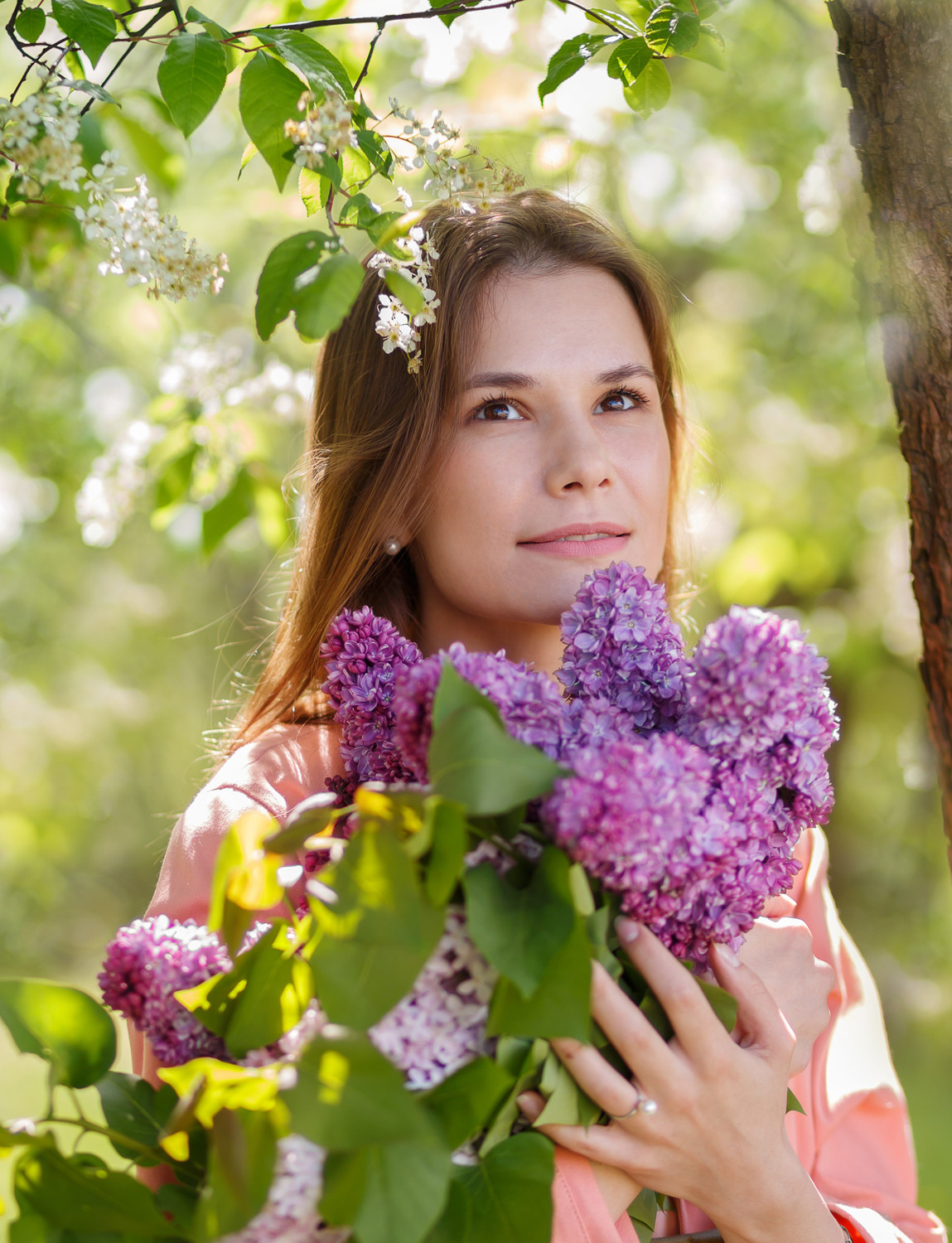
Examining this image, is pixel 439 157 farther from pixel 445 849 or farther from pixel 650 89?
pixel 445 849

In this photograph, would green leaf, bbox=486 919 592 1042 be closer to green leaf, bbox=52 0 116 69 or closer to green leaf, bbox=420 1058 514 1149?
green leaf, bbox=420 1058 514 1149

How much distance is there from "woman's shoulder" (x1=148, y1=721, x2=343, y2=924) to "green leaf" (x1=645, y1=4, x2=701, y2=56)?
0.97 m

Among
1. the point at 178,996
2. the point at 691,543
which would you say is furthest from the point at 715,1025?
the point at 691,543

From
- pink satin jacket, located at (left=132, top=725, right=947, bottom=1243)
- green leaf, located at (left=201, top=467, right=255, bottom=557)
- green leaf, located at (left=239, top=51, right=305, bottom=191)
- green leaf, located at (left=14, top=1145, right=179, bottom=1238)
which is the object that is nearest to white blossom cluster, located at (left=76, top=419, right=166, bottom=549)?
green leaf, located at (left=201, top=467, right=255, bottom=557)

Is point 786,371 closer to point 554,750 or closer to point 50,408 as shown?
point 50,408

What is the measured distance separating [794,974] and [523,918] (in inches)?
24.1

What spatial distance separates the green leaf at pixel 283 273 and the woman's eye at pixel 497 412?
55 cm

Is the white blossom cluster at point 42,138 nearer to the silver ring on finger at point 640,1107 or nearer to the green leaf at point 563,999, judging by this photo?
the green leaf at point 563,999

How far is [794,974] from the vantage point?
4.08 ft

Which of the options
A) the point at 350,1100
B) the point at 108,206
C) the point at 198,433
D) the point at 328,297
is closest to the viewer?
the point at 350,1100

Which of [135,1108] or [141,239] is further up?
[141,239]

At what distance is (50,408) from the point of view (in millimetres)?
4254

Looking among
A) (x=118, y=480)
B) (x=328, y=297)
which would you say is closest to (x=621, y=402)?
(x=328, y=297)

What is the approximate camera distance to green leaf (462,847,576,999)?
76cm
